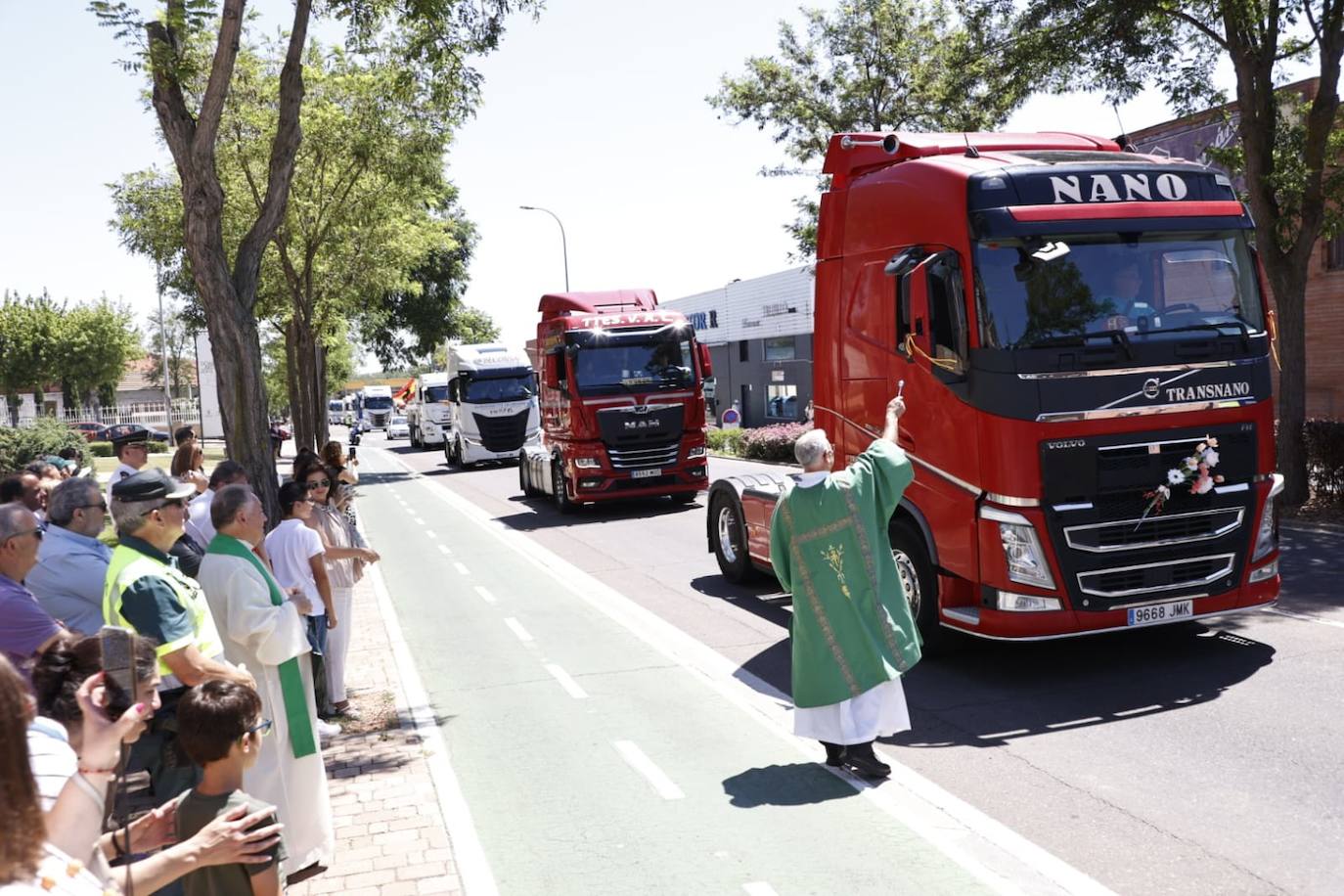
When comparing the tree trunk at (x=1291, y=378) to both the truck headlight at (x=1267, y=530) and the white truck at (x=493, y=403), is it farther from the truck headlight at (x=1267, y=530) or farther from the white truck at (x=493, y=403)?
the white truck at (x=493, y=403)

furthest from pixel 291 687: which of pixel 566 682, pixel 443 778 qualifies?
pixel 566 682

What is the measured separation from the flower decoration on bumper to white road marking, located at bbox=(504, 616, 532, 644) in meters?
5.30

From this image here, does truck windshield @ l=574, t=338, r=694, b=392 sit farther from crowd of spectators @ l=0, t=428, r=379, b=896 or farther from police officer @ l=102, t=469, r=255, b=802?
police officer @ l=102, t=469, r=255, b=802

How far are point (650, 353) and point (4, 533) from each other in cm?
1503

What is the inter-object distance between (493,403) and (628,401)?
16.4m

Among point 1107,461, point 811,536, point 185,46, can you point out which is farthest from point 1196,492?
point 185,46

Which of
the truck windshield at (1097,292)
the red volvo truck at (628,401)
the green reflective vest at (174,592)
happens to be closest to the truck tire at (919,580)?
the truck windshield at (1097,292)

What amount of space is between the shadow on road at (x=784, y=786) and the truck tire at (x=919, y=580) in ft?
7.11

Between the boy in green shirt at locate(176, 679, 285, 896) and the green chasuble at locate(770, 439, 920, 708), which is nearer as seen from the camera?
the boy in green shirt at locate(176, 679, 285, 896)

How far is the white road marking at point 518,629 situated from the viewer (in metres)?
10.5

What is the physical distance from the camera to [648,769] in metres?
6.61

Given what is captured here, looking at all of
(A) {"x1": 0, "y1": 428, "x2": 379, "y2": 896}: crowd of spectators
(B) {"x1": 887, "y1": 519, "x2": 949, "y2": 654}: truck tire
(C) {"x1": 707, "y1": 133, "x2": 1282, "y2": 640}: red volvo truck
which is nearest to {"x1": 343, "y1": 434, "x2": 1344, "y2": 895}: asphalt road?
(B) {"x1": 887, "y1": 519, "x2": 949, "y2": 654}: truck tire

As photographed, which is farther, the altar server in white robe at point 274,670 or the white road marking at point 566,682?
the white road marking at point 566,682

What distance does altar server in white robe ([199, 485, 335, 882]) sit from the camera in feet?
16.3
